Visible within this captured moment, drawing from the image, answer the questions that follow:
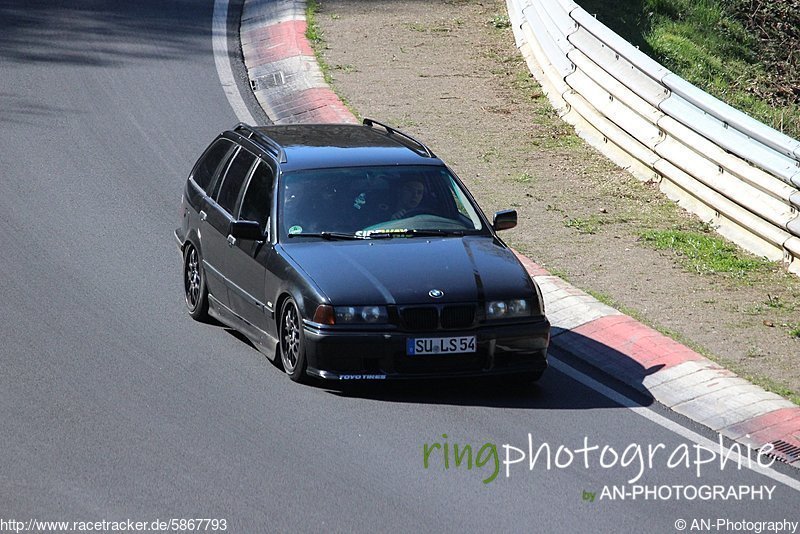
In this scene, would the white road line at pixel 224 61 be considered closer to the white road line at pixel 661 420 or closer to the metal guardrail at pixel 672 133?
the metal guardrail at pixel 672 133

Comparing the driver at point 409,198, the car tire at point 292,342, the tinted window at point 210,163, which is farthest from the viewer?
the tinted window at point 210,163

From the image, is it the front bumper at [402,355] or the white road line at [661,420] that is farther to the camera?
the front bumper at [402,355]

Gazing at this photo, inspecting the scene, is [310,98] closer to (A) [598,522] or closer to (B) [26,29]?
(B) [26,29]

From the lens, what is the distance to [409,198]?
10.2 m

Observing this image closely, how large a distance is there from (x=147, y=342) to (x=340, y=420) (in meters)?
2.22

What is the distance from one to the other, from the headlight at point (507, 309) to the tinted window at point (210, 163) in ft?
10.6

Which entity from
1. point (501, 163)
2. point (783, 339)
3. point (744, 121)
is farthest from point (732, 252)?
point (501, 163)

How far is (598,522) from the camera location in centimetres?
707

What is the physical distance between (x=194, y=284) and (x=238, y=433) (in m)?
2.99

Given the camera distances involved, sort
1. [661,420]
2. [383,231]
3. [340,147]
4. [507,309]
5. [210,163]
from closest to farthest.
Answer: [661,420] < [507,309] < [383,231] < [340,147] < [210,163]

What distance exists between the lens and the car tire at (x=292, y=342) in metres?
9.06

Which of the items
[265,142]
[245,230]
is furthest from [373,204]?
[265,142]
